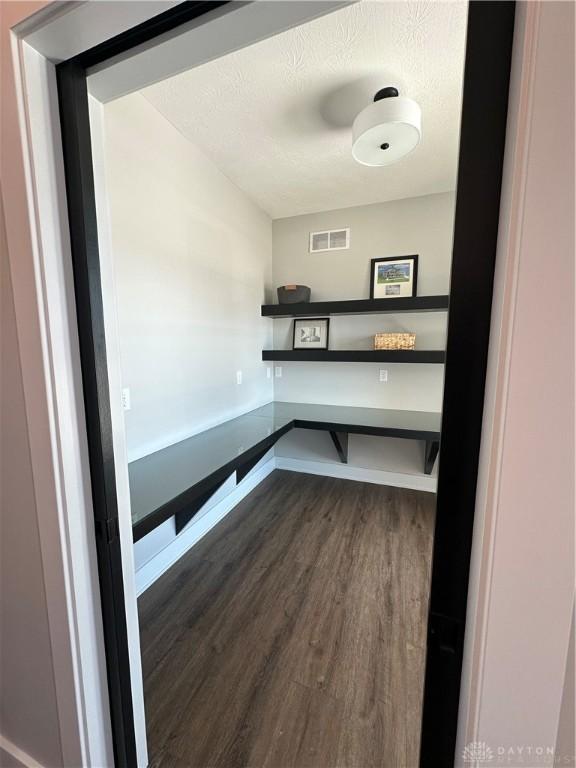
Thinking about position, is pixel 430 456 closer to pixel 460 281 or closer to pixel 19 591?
pixel 460 281

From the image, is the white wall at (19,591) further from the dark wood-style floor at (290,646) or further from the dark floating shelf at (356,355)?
the dark floating shelf at (356,355)

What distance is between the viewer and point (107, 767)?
90 centimetres

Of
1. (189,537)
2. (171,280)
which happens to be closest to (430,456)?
(189,537)

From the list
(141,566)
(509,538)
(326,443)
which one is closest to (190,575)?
(141,566)

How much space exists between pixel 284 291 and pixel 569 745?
2.91 m

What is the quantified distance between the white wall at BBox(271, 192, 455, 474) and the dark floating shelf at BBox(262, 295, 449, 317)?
9.7 inches

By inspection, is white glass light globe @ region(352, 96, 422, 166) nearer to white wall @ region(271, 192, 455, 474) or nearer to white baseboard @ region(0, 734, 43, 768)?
white wall @ region(271, 192, 455, 474)

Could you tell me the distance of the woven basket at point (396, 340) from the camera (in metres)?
2.75

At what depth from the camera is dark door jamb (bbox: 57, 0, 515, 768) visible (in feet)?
1.46

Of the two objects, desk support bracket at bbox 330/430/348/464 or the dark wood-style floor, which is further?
desk support bracket at bbox 330/430/348/464

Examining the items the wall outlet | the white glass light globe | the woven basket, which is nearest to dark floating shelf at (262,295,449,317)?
the woven basket

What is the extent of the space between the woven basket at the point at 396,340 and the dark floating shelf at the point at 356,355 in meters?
0.07

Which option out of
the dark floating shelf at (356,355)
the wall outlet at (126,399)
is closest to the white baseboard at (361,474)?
the dark floating shelf at (356,355)

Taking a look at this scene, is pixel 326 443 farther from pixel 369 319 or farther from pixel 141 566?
pixel 141 566
